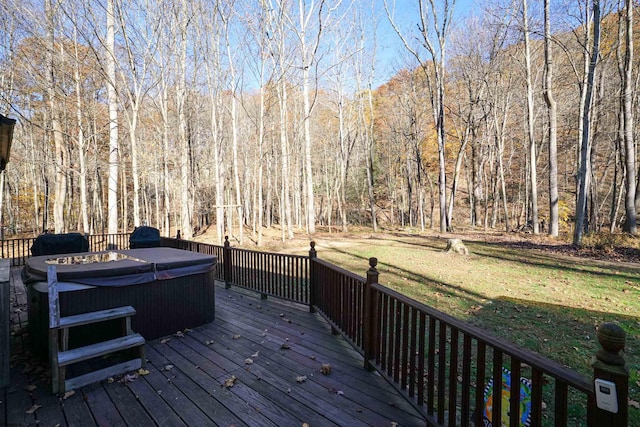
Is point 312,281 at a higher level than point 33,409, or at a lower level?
higher

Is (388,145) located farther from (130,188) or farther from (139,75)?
(130,188)

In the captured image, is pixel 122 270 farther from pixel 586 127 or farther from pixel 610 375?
pixel 586 127

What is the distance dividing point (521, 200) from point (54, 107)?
98.5 ft

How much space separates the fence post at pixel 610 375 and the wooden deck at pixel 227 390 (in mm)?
1395

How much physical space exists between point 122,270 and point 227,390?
181 centimetres

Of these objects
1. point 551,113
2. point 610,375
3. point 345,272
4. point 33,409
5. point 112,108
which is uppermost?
point 551,113

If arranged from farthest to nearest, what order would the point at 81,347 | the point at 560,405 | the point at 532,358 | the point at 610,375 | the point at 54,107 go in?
the point at 54,107
the point at 81,347
the point at 532,358
the point at 560,405
the point at 610,375

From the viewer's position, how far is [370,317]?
282cm

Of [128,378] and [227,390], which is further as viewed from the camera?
[128,378]

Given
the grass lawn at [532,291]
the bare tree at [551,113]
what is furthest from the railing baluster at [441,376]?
the bare tree at [551,113]

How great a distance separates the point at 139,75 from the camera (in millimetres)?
10727

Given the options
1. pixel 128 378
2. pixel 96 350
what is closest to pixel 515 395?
pixel 128 378

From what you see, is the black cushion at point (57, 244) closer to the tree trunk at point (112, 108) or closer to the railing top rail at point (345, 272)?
the railing top rail at point (345, 272)

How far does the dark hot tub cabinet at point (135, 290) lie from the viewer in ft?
9.98
